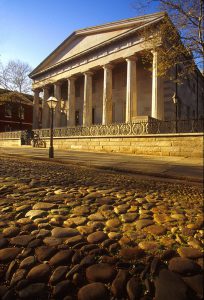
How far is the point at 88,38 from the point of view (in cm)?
2719

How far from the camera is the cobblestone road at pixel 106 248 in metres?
1.17

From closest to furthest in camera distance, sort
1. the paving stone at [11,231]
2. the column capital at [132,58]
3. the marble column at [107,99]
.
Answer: the paving stone at [11,231] → the column capital at [132,58] → the marble column at [107,99]

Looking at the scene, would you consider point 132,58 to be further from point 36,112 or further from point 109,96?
point 36,112

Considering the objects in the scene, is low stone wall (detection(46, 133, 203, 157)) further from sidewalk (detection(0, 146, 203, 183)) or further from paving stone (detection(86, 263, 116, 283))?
paving stone (detection(86, 263, 116, 283))

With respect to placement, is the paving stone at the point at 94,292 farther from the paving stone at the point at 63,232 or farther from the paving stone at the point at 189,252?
the paving stone at the point at 63,232

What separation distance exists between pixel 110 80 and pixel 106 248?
22.7 m

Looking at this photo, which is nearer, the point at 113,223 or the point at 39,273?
the point at 39,273

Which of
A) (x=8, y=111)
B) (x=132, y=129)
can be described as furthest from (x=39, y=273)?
(x=8, y=111)

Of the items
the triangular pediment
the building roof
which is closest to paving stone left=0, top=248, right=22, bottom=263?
the triangular pediment

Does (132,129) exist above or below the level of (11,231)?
above

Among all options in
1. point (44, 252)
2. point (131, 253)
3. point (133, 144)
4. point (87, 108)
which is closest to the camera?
point (131, 253)

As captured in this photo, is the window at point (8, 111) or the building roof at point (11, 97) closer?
the building roof at point (11, 97)

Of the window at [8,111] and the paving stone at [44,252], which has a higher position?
the window at [8,111]

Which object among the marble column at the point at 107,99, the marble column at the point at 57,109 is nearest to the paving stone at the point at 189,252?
the marble column at the point at 107,99
